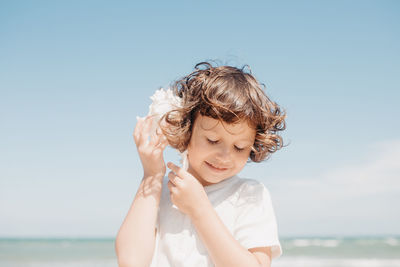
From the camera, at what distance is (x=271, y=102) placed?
7.29 ft

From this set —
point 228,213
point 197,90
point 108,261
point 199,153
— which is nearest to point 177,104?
point 197,90

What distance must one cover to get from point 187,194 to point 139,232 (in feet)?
0.91

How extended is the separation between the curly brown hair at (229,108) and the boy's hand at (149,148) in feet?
0.18

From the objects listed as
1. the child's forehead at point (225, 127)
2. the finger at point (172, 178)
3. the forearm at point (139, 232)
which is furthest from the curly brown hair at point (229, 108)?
the forearm at point (139, 232)

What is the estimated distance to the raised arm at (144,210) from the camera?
6.23 feet

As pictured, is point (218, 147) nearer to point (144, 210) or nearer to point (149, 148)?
point (149, 148)

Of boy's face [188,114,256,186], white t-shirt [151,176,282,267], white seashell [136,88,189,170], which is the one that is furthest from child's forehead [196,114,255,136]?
white t-shirt [151,176,282,267]

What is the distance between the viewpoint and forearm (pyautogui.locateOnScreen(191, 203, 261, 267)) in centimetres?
177

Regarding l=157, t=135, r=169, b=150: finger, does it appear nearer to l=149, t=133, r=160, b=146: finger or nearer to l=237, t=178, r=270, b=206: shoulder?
l=149, t=133, r=160, b=146: finger

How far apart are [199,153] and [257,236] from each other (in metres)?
0.47

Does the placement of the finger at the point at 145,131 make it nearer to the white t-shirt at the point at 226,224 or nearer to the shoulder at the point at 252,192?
the white t-shirt at the point at 226,224

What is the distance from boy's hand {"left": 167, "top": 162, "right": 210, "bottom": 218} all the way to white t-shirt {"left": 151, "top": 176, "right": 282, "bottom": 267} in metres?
0.16

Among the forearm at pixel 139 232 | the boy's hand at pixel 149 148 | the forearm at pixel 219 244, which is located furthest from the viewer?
the boy's hand at pixel 149 148

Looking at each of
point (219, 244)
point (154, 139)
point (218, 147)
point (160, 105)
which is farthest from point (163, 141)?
point (219, 244)
